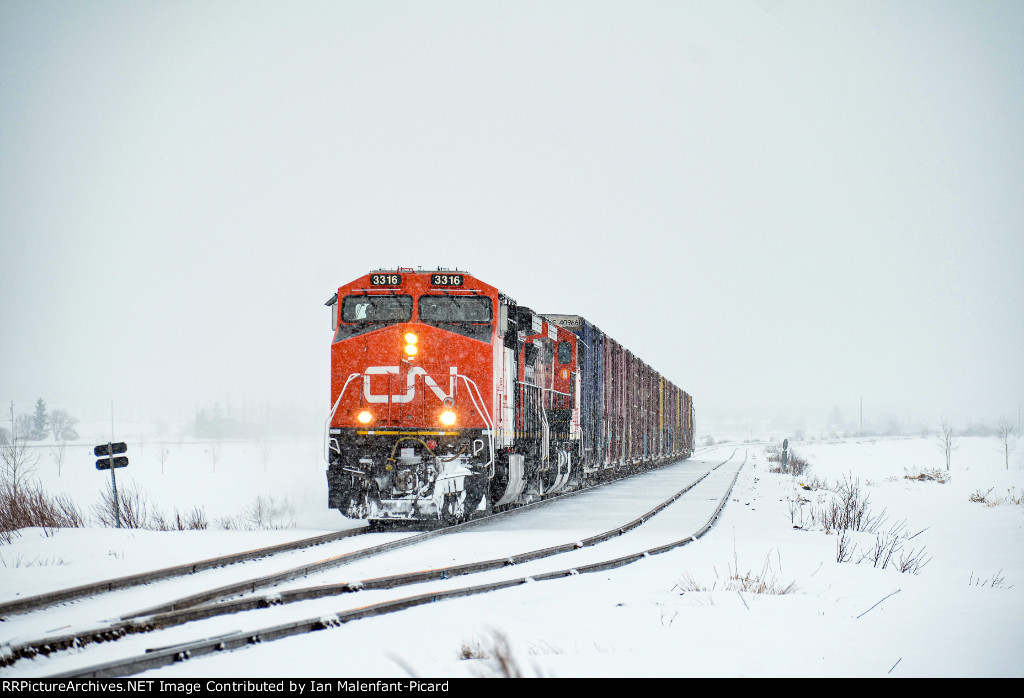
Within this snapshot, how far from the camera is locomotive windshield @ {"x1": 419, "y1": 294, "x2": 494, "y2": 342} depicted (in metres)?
13.0

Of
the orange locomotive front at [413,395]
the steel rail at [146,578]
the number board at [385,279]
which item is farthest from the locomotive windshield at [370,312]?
the steel rail at [146,578]

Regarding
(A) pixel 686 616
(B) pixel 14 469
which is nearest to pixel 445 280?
(A) pixel 686 616

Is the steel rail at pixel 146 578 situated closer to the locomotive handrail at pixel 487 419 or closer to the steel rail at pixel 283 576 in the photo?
the steel rail at pixel 283 576

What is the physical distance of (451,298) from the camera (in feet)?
43.0

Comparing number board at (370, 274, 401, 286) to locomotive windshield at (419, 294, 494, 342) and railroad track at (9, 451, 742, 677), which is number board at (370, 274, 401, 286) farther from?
railroad track at (9, 451, 742, 677)

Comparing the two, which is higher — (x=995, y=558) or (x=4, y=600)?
(x=4, y=600)

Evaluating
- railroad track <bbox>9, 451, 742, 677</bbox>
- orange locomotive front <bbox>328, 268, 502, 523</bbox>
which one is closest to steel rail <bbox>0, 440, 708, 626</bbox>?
railroad track <bbox>9, 451, 742, 677</bbox>

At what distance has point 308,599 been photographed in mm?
6898

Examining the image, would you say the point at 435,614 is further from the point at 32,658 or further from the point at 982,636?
the point at 982,636

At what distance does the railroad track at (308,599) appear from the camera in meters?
4.88

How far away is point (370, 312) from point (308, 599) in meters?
6.82
